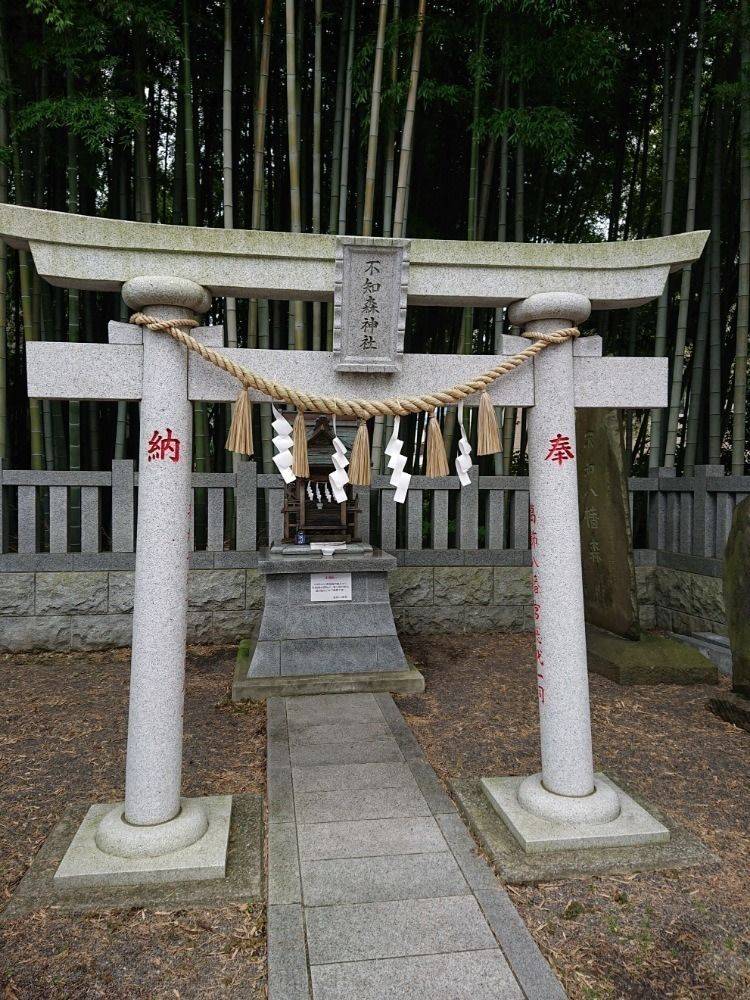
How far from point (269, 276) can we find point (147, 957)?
8.48 ft

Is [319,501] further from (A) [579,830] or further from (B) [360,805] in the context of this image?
(A) [579,830]

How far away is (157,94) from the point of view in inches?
259

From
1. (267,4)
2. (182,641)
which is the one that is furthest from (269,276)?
(267,4)

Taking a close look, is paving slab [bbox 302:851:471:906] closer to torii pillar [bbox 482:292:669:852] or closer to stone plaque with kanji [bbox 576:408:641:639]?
torii pillar [bbox 482:292:669:852]

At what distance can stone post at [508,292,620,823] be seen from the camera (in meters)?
2.79

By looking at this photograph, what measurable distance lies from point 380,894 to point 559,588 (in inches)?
56.6

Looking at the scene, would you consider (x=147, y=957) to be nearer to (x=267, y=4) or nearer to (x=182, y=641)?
(x=182, y=641)

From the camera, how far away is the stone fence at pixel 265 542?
5.61 metres

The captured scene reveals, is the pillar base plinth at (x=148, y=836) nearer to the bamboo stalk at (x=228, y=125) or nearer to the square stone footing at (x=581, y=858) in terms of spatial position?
the square stone footing at (x=581, y=858)

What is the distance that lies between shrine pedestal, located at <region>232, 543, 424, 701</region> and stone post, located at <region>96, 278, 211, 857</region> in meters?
2.03

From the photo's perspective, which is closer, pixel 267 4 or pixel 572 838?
pixel 572 838

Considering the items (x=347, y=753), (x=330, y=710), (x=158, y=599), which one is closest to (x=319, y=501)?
(x=330, y=710)

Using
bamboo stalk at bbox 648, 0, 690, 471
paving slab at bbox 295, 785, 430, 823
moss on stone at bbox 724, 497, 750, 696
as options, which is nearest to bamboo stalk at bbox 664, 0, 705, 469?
bamboo stalk at bbox 648, 0, 690, 471

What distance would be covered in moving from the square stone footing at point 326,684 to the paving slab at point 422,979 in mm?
2693
